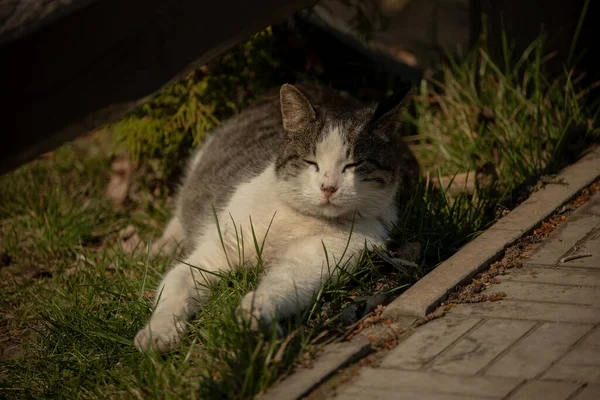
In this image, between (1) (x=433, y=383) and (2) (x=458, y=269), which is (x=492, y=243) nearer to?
(2) (x=458, y=269)

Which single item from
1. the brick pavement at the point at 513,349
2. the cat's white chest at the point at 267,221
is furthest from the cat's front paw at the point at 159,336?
the brick pavement at the point at 513,349

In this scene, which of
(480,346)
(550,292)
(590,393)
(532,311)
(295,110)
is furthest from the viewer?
(295,110)

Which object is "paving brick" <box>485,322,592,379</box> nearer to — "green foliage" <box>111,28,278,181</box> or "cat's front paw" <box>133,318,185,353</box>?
"cat's front paw" <box>133,318,185,353</box>

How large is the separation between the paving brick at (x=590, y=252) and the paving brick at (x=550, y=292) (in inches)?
10.0

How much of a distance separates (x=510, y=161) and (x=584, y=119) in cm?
72

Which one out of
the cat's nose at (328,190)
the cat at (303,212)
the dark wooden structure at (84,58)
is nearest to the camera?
the dark wooden structure at (84,58)

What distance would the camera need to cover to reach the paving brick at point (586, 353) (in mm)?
2691

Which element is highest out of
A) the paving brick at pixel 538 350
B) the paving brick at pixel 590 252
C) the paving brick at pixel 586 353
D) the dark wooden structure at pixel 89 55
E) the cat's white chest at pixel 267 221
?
the dark wooden structure at pixel 89 55

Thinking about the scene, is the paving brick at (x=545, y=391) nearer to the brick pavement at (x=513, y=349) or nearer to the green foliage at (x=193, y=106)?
the brick pavement at (x=513, y=349)

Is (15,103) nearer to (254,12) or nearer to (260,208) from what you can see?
(254,12)

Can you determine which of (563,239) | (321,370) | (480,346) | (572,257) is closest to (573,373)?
(480,346)

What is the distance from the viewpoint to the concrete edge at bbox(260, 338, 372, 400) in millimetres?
2570

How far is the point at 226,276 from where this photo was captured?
3.57m

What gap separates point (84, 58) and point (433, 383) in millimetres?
1522
